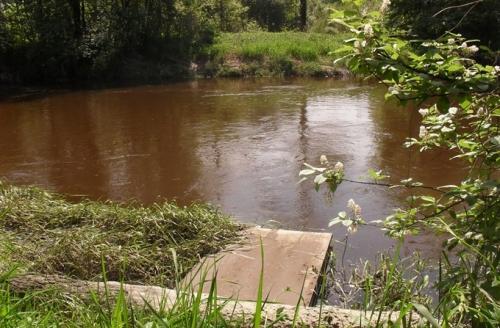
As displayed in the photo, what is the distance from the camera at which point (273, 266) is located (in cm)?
350

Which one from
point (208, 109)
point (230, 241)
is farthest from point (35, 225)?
point (208, 109)

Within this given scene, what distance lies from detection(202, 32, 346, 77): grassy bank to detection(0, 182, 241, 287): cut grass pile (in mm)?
12206

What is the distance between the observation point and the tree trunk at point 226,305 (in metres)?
2.00

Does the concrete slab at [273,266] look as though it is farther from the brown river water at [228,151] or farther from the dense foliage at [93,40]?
the dense foliage at [93,40]

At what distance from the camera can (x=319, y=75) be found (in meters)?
16.1

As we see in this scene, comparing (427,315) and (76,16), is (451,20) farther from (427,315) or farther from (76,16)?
(427,315)

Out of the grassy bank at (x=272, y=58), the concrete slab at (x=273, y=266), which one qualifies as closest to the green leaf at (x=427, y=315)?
the concrete slab at (x=273, y=266)

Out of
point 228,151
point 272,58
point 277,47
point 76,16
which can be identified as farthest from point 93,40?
point 228,151

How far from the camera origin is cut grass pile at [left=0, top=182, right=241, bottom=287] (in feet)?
11.3

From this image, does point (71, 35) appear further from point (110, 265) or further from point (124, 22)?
point (110, 265)

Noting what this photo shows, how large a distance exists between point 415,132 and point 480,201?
268 inches

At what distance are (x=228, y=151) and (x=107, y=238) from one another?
393 centimetres

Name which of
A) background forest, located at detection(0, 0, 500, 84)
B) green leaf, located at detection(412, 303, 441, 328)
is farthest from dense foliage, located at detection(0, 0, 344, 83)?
green leaf, located at detection(412, 303, 441, 328)

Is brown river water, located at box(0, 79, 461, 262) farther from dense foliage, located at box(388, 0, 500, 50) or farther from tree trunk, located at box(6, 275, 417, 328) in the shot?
dense foliage, located at box(388, 0, 500, 50)
